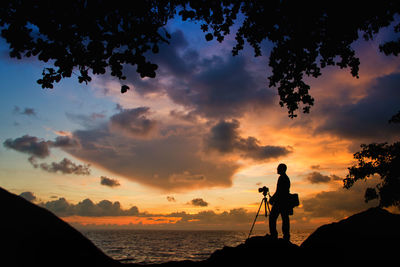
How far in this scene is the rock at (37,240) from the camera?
11.4 feet

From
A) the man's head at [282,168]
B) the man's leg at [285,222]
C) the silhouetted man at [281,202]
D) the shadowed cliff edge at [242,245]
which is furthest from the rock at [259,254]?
the man's head at [282,168]

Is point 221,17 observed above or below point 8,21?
above

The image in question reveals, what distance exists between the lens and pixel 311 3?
7973 millimetres

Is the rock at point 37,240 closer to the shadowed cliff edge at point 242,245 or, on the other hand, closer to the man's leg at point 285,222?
the shadowed cliff edge at point 242,245

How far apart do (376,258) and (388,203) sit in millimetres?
23693

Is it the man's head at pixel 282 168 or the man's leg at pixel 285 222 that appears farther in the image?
the man's head at pixel 282 168

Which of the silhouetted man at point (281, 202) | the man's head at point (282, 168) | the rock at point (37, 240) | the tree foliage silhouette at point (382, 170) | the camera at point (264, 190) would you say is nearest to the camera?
the rock at point (37, 240)

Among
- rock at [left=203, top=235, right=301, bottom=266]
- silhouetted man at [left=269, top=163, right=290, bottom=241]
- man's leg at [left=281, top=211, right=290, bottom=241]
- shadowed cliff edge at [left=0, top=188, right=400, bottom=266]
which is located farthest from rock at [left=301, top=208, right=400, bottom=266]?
silhouetted man at [left=269, top=163, right=290, bottom=241]

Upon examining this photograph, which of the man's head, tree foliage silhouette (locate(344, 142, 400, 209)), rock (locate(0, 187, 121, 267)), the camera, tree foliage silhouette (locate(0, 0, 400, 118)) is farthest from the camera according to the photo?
tree foliage silhouette (locate(344, 142, 400, 209))

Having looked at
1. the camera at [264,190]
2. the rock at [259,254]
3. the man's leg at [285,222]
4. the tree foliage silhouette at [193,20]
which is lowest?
the rock at [259,254]

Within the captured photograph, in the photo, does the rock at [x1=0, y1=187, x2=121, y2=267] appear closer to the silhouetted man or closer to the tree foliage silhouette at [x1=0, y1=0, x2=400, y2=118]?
the tree foliage silhouette at [x1=0, y1=0, x2=400, y2=118]

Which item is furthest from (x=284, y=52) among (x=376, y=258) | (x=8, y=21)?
(x=8, y=21)

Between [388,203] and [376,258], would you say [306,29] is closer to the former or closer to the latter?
[376,258]

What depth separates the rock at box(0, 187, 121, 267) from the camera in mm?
3475
